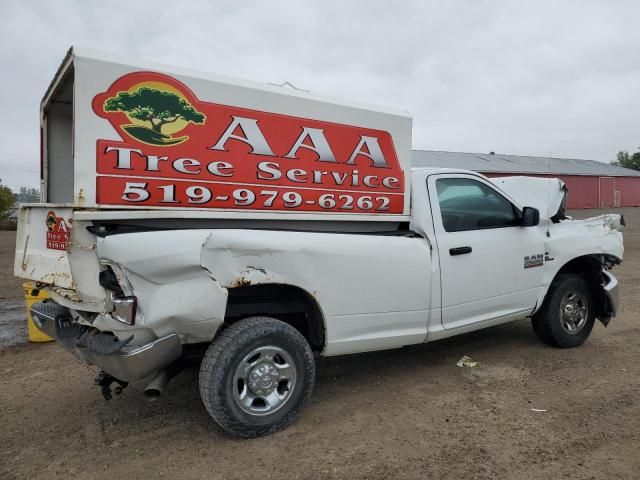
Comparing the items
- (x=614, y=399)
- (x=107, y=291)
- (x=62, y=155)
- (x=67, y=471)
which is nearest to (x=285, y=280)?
(x=107, y=291)

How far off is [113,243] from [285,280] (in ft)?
3.70

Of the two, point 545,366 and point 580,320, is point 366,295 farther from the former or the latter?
point 580,320

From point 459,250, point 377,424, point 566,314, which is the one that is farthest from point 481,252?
point 377,424

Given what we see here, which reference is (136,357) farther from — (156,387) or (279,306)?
(279,306)

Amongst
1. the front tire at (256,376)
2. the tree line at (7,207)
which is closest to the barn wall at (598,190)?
the tree line at (7,207)

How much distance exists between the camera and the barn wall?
3625 cm

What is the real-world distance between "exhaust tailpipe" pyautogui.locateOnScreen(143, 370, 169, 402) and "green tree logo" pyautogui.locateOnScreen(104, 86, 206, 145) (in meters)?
1.52

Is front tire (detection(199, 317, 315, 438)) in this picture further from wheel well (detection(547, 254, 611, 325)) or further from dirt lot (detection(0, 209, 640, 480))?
wheel well (detection(547, 254, 611, 325))

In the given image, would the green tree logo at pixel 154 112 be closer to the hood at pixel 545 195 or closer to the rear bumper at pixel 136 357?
the rear bumper at pixel 136 357

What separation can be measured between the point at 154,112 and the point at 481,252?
301 cm

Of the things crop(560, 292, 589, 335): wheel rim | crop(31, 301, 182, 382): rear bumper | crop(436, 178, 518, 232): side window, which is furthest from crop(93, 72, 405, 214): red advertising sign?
crop(560, 292, 589, 335): wheel rim

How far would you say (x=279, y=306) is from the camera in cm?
368

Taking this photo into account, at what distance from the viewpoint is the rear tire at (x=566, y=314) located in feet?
17.1

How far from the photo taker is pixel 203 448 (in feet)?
10.7
